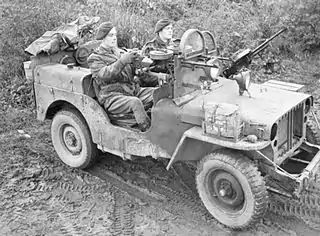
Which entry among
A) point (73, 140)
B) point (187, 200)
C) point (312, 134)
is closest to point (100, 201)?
point (187, 200)

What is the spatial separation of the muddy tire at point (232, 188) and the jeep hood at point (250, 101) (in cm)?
40

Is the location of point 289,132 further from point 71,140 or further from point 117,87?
point 71,140

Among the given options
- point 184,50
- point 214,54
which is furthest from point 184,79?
point 214,54

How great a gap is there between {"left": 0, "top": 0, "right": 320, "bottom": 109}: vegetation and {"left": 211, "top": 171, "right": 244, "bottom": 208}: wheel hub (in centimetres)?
442

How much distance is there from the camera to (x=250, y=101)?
496 centimetres

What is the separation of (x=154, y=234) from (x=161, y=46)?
2363 mm

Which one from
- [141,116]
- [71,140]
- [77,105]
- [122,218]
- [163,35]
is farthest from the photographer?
[71,140]

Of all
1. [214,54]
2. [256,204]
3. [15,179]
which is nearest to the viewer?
[256,204]

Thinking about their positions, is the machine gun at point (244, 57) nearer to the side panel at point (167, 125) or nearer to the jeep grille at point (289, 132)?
the jeep grille at point (289, 132)

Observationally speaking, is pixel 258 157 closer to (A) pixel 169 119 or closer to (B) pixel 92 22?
(A) pixel 169 119

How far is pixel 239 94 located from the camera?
5176 mm

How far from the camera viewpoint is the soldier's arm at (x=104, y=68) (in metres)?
5.29

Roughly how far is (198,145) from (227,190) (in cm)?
54

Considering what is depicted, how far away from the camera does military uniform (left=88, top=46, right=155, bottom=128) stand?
536cm
